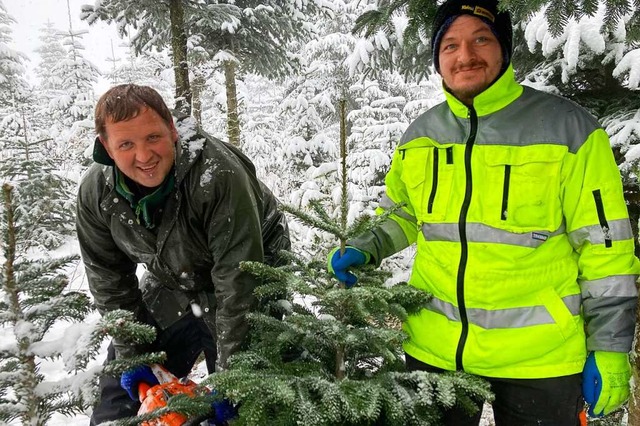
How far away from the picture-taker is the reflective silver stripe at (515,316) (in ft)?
7.18

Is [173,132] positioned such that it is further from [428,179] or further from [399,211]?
[428,179]

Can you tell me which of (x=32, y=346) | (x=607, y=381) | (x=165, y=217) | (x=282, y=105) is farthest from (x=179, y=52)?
(x=282, y=105)

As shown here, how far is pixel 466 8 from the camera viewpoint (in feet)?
7.94

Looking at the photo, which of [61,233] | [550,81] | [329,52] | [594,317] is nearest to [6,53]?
[61,233]

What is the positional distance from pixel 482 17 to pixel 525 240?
49.1 inches

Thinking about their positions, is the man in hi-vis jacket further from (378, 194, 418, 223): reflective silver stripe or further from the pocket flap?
(378, 194, 418, 223): reflective silver stripe

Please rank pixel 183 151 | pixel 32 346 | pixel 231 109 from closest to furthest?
pixel 32 346, pixel 183 151, pixel 231 109

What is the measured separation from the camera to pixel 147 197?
2.84 meters

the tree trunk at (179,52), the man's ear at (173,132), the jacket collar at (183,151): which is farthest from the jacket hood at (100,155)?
the tree trunk at (179,52)

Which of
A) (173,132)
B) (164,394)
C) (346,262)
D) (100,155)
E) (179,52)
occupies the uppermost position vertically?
(179,52)

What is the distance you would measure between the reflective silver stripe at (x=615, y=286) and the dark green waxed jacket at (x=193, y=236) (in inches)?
74.0

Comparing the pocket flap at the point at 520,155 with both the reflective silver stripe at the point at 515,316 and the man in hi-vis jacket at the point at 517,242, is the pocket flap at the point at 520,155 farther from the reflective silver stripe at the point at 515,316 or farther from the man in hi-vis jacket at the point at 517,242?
the reflective silver stripe at the point at 515,316

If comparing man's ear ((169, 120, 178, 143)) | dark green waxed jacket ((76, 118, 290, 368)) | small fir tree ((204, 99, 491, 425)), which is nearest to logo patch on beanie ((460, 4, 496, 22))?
small fir tree ((204, 99, 491, 425))

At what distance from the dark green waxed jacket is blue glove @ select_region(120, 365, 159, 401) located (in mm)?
165
